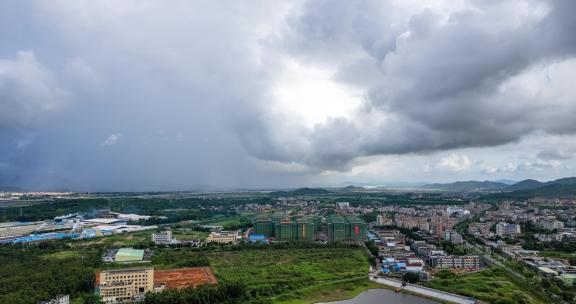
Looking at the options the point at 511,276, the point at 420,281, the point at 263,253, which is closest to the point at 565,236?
the point at 511,276

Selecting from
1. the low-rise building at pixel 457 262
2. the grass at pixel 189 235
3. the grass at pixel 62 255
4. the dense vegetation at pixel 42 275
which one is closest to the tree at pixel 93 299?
the dense vegetation at pixel 42 275

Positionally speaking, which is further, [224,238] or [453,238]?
[453,238]

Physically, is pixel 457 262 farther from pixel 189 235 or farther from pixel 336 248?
pixel 189 235

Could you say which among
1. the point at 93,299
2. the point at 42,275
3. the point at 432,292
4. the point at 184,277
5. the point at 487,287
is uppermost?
the point at 42,275

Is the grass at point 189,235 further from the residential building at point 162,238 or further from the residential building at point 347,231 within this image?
the residential building at point 347,231

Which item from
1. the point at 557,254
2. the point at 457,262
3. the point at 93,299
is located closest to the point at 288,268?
the point at 93,299

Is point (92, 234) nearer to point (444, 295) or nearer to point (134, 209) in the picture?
point (134, 209)
